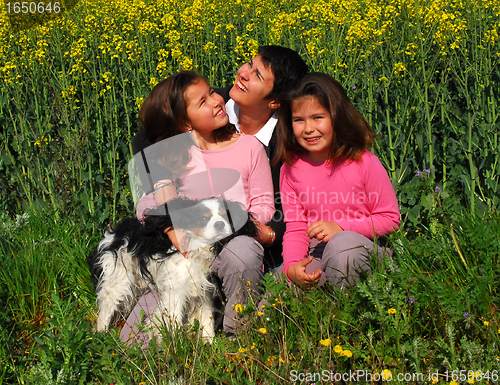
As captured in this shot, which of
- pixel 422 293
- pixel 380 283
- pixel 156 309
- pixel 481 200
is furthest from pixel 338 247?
pixel 481 200

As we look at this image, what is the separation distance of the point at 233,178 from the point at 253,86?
494mm

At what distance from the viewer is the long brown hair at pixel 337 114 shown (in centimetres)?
202

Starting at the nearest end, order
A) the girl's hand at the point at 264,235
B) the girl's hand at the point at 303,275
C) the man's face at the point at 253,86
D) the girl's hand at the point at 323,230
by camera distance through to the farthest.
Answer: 1. the girl's hand at the point at 303,275
2. the girl's hand at the point at 323,230
3. the girl's hand at the point at 264,235
4. the man's face at the point at 253,86

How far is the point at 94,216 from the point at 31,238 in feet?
1.17

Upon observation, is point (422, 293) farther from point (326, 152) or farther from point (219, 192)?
point (219, 192)

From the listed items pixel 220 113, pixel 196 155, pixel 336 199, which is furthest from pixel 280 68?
pixel 336 199

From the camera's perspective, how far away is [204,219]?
190 centimetres

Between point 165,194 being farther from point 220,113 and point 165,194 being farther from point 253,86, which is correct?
point 253,86

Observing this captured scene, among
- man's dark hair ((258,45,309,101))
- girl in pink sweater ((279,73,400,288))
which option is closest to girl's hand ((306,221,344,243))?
girl in pink sweater ((279,73,400,288))

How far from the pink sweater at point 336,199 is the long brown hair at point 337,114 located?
55 millimetres

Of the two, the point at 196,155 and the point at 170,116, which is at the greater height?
the point at 170,116

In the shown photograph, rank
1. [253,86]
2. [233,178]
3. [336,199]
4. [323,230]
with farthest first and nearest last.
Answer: [253,86]
[233,178]
[336,199]
[323,230]

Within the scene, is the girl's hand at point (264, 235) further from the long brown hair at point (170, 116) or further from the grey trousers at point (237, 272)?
the long brown hair at point (170, 116)

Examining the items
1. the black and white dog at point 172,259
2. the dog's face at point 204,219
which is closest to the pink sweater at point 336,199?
the black and white dog at point 172,259
